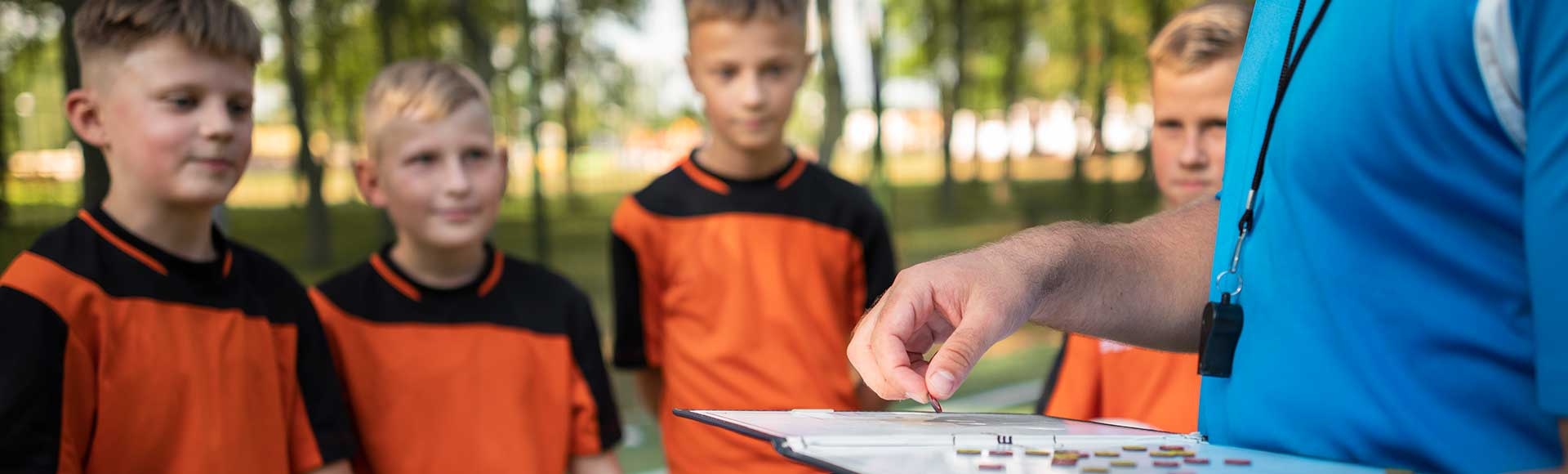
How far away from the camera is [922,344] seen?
1.30 m

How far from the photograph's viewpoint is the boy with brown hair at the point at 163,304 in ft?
7.09

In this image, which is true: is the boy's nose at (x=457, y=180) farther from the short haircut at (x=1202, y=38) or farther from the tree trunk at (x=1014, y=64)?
the tree trunk at (x=1014, y=64)

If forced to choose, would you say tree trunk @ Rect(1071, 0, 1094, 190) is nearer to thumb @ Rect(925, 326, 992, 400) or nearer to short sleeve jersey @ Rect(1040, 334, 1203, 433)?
short sleeve jersey @ Rect(1040, 334, 1203, 433)

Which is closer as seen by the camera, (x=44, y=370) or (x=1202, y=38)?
(x=44, y=370)

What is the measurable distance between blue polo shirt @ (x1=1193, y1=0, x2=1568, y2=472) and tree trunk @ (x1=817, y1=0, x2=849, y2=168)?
808cm

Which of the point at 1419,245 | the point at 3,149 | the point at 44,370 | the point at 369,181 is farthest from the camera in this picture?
the point at 3,149

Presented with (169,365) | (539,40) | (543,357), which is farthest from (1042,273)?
(539,40)

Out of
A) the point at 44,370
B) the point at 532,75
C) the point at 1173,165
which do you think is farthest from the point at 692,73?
the point at 532,75

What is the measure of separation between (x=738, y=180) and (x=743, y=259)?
260mm

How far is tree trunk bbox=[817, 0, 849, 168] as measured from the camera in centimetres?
916

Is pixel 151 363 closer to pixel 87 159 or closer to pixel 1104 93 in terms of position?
pixel 87 159

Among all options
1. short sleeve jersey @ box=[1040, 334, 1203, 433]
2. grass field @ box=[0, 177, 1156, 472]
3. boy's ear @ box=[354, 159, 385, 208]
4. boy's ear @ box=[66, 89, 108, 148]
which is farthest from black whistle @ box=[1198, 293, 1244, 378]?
grass field @ box=[0, 177, 1156, 472]

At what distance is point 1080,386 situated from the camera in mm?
2980

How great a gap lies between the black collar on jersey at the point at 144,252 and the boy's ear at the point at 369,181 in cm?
82
